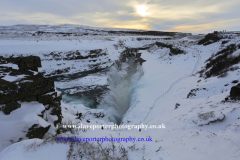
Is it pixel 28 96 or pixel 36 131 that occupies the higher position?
pixel 28 96

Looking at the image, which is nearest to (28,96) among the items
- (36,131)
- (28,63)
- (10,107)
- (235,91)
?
(10,107)

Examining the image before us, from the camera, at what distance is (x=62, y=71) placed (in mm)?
21188

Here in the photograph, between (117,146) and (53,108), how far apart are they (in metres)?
4.46

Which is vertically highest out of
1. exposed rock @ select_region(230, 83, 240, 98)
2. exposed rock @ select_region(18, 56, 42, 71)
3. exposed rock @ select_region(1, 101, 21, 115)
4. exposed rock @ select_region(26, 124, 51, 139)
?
exposed rock @ select_region(18, 56, 42, 71)

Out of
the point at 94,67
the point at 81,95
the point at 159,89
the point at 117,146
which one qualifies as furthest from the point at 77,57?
the point at 117,146

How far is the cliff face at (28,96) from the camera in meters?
4.98

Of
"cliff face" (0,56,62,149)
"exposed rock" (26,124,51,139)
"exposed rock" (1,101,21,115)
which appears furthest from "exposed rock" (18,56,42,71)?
"exposed rock" (26,124,51,139)

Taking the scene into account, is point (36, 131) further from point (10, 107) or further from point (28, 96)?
point (28, 96)

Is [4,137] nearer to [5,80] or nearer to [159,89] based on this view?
[5,80]

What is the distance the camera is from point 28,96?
5664 millimetres

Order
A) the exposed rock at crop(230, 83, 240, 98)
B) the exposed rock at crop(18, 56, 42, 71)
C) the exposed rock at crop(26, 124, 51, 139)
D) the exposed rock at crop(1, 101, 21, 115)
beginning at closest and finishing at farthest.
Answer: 1. the exposed rock at crop(26, 124, 51, 139)
2. the exposed rock at crop(1, 101, 21, 115)
3. the exposed rock at crop(18, 56, 42, 71)
4. the exposed rock at crop(230, 83, 240, 98)

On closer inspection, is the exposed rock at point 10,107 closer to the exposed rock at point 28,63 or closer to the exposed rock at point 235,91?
the exposed rock at point 28,63

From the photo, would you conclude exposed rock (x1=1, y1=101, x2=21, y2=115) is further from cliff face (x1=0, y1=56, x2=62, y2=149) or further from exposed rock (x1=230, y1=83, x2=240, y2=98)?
exposed rock (x1=230, y1=83, x2=240, y2=98)

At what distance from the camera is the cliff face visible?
4980mm
